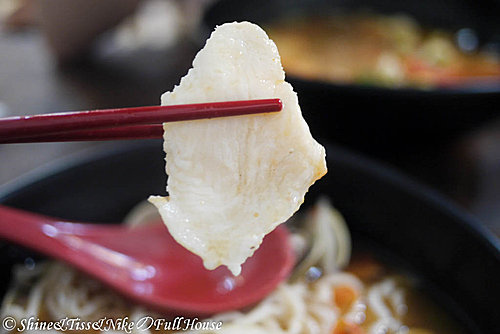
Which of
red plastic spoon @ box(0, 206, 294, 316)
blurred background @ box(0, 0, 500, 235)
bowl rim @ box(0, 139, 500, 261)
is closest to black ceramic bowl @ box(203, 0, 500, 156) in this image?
blurred background @ box(0, 0, 500, 235)

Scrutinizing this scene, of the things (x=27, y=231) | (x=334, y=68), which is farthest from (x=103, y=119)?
(x=334, y=68)

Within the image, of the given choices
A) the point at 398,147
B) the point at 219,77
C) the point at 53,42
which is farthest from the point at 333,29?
the point at 219,77

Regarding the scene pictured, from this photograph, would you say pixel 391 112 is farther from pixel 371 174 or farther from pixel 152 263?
pixel 152 263

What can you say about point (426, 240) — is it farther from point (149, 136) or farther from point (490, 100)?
point (149, 136)

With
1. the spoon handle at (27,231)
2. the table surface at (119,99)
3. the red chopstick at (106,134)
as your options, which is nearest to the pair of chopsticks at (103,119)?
the red chopstick at (106,134)

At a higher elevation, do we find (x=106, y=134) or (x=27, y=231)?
(x=106, y=134)

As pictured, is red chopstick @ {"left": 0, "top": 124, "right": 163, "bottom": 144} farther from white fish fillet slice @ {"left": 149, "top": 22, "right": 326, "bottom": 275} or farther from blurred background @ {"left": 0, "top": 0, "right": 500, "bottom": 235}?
blurred background @ {"left": 0, "top": 0, "right": 500, "bottom": 235}
